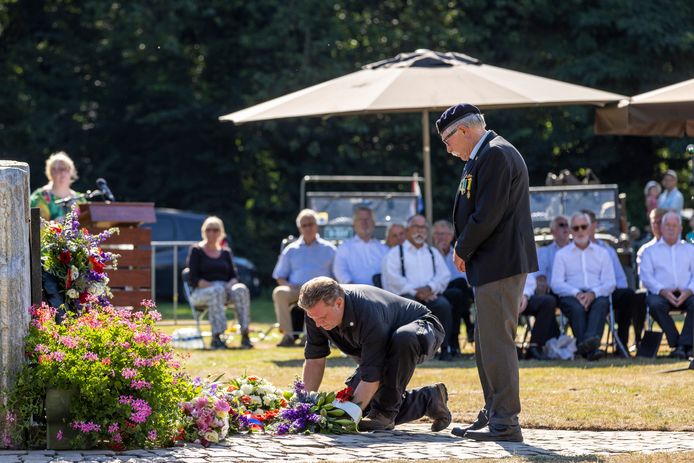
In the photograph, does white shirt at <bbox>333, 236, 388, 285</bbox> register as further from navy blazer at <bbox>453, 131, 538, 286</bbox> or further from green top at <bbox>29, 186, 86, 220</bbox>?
navy blazer at <bbox>453, 131, 538, 286</bbox>

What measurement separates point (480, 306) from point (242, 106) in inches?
817

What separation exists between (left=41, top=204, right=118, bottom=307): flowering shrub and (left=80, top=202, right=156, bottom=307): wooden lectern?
283 centimetres

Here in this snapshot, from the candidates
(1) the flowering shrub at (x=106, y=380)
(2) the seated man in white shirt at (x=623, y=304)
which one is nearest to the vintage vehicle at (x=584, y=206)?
(2) the seated man in white shirt at (x=623, y=304)

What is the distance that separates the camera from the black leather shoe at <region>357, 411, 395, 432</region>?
846 centimetres

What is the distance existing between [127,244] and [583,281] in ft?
14.5

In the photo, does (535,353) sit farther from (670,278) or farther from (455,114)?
(455,114)

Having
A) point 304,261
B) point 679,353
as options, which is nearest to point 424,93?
point 304,261

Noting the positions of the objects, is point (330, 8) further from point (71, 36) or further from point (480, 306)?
point (480, 306)

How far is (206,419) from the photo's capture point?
7926 mm

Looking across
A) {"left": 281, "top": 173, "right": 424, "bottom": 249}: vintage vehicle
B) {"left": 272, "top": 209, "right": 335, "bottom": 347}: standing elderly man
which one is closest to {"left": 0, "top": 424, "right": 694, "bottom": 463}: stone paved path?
Result: {"left": 272, "top": 209, "right": 335, "bottom": 347}: standing elderly man

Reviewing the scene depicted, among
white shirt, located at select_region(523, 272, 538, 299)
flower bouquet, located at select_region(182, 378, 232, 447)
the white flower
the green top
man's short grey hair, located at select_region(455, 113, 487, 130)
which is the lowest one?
the white flower

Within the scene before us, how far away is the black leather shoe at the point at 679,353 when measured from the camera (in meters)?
13.0

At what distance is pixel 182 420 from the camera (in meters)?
7.93

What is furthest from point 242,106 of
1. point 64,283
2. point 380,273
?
point 64,283
